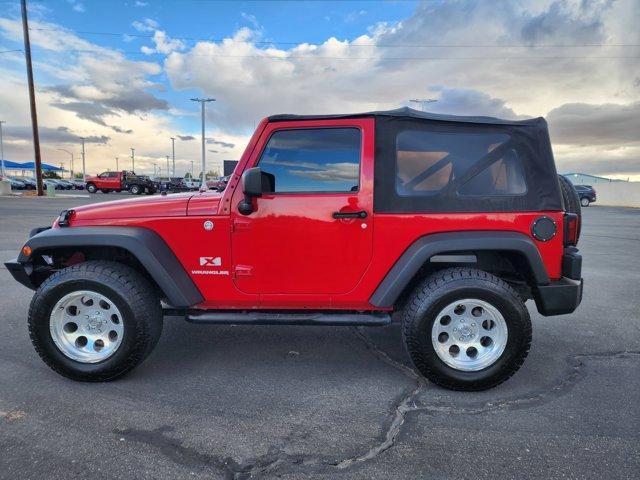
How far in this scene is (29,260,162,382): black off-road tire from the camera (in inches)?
122

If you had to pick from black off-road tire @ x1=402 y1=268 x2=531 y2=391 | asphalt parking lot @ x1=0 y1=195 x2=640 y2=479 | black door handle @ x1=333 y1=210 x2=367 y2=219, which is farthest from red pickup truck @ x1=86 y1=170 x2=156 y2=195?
black off-road tire @ x1=402 y1=268 x2=531 y2=391

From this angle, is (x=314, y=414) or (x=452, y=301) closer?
(x=314, y=414)

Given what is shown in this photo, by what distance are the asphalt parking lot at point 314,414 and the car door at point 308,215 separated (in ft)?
2.38

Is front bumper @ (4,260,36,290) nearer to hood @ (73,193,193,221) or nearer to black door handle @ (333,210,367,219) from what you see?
hood @ (73,193,193,221)

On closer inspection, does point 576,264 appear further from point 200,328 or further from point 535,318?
point 200,328

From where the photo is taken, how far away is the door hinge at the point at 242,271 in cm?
322

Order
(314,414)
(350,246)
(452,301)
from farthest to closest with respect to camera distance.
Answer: (350,246), (452,301), (314,414)

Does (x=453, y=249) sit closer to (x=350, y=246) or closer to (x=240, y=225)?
(x=350, y=246)

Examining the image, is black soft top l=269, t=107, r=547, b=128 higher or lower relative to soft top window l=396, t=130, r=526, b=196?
higher

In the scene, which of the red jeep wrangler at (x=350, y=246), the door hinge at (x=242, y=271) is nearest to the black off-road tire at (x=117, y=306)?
the red jeep wrangler at (x=350, y=246)

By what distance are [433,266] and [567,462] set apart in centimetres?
151

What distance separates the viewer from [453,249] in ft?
10.1

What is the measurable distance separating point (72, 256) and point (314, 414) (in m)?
2.42

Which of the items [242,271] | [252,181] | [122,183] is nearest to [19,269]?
[242,271]
